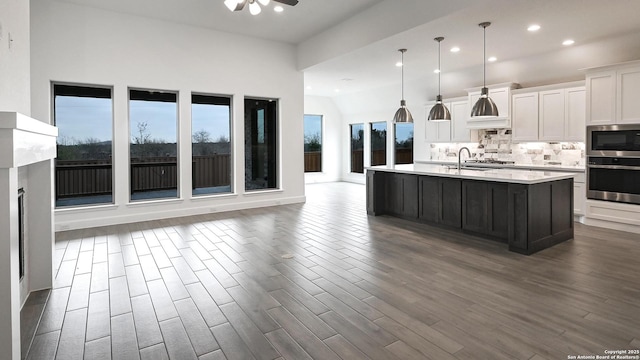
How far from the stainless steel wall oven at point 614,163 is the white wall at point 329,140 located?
808cm

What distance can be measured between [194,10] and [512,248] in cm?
593

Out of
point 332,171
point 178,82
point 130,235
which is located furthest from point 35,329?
point 332,171

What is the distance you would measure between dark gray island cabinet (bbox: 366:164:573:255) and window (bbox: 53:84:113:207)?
5.07 meters

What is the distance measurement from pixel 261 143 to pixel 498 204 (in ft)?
16.3

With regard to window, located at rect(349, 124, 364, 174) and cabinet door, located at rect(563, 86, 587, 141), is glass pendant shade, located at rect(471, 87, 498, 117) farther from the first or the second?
window, located at rect(349, 124, 364, 174)

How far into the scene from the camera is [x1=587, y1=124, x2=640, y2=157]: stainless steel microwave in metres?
5.15

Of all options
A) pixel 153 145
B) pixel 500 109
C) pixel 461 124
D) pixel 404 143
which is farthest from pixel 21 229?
pixel 404 143

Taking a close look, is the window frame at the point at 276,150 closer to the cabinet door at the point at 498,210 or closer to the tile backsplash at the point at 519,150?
the tile backsplash at the point at 519,150

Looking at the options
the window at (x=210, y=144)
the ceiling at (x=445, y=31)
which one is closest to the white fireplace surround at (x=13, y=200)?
the window at (x=210, y=144)

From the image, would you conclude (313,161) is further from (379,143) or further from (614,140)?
(614,140)

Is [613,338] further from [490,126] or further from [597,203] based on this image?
[490,126]

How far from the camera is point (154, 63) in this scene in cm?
632

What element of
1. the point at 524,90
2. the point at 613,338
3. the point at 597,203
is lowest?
the point at 613,338

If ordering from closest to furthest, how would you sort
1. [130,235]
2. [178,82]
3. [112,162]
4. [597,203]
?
[130,235] → [597,203] → [112,162] → [178,82]
